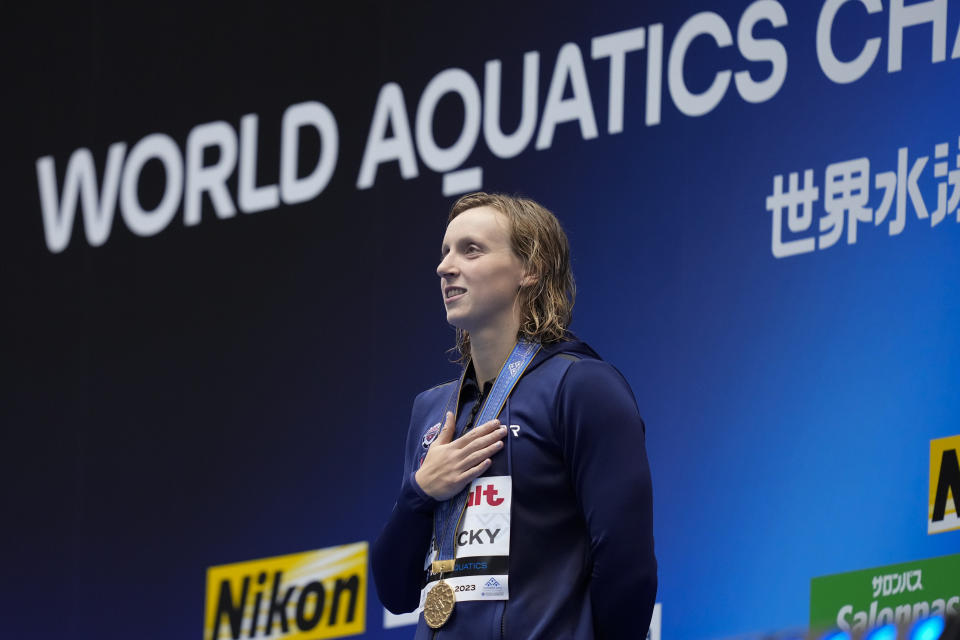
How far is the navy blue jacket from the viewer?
2168 mm

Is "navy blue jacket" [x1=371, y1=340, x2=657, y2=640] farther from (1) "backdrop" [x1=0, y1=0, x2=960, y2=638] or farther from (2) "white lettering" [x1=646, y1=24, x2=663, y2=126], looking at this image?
(2) "white lettering" [x1=646, y1=24, x2=663, y2=126]

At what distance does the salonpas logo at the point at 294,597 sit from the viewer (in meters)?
4.84

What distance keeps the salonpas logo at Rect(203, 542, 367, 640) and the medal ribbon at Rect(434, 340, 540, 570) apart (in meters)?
2.55

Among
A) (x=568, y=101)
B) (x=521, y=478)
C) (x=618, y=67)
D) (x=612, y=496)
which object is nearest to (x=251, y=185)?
(x=568, y=101)

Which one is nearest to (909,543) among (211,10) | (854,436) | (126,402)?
(854,436)

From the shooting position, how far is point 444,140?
4836mm

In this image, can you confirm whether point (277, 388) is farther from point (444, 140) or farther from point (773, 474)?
point (773, 474)

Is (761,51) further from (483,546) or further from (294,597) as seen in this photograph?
(483,546)

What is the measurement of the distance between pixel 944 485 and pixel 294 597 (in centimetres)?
209

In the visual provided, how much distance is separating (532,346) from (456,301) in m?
0.14

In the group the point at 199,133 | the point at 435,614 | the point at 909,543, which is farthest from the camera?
the point at 199,133

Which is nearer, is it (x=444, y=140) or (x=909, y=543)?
(x=909, y=543)

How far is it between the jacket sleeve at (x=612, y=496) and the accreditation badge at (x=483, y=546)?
12 cm

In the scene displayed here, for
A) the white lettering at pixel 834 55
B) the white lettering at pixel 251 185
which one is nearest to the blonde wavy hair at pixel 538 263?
the white lettering at pixel 834 55
